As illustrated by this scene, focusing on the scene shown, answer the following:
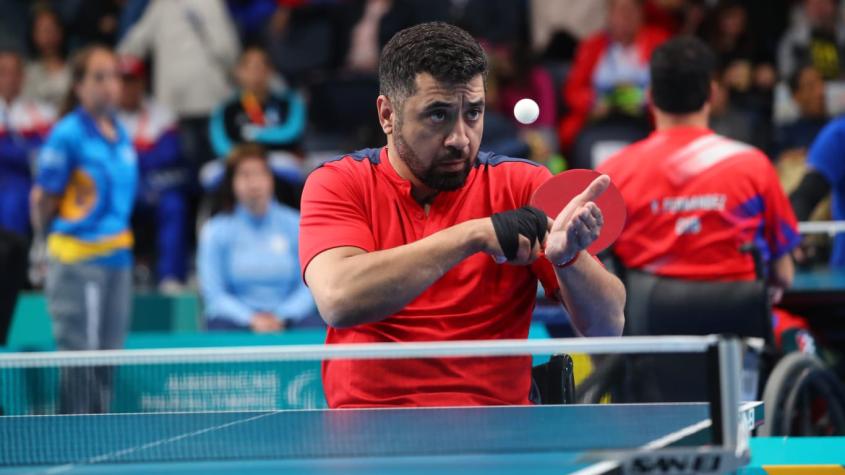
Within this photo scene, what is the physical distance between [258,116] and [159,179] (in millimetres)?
937

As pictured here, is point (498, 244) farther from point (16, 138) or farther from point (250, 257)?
point (16, 138)

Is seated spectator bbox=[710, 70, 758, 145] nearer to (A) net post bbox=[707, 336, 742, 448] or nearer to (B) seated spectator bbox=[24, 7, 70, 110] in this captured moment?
(B) seated spectator bbox=[24, 7, 70, 110]

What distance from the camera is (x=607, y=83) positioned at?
389 inches

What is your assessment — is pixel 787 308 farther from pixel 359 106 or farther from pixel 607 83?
pixel 359 106

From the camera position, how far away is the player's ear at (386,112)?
3.04m

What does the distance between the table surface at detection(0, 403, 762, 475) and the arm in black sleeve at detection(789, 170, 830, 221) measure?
2821 mm

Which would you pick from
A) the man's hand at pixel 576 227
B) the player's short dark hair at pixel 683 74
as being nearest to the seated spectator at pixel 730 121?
the player's short dark hair at pixel 683 74

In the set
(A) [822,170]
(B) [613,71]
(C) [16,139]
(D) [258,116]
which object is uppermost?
(B) [613,71]

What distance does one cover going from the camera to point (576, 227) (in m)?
2.63

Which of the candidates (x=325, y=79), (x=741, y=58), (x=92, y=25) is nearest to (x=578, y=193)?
(x=325, y=79)

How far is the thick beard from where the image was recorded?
2.95 meters

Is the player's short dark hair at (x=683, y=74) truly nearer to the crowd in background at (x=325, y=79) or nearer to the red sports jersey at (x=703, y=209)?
the red sports jersey at (x=703, y=209)

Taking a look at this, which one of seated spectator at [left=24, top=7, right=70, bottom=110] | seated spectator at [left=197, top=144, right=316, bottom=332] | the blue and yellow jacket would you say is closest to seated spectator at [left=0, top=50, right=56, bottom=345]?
seated spectator at [left=24, top=7, right=70, bottom=110]

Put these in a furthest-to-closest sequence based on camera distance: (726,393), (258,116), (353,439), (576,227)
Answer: (258,116), (576,227), (353,439), (726,393)
